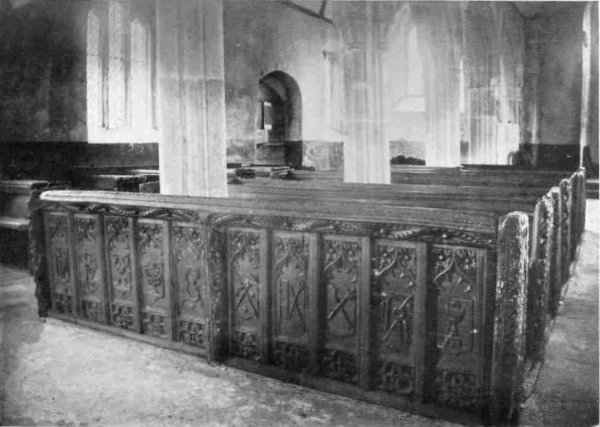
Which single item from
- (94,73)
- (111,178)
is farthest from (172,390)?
(94,73)

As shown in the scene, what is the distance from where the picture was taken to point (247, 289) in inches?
121

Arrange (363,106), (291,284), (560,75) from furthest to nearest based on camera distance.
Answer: (560,75) < (363,106) < (291,284)

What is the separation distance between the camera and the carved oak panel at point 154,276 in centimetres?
335

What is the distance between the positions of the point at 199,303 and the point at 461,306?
60.7 inches

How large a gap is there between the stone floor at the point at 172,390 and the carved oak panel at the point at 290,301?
0.15 m

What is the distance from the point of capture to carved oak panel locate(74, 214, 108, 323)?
143 inches

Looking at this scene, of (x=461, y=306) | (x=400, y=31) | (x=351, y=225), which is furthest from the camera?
(x=400, y=31)

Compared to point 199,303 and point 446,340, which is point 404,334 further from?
point 199,303

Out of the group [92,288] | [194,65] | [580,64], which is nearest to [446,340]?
[92,288]

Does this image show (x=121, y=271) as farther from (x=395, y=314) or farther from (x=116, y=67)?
(x=116, y=67)

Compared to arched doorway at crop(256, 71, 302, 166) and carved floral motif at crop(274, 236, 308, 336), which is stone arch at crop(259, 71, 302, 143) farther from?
carved floral motif at crop(274, 236, 308, 336)

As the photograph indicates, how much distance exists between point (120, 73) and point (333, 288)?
833cm

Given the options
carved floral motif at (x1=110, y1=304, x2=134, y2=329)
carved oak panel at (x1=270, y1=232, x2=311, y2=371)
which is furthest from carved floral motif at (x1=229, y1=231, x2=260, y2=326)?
carved floral motif at (x1=110, y1=304, x2=134, y2=329)

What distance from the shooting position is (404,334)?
2584 millimetres
